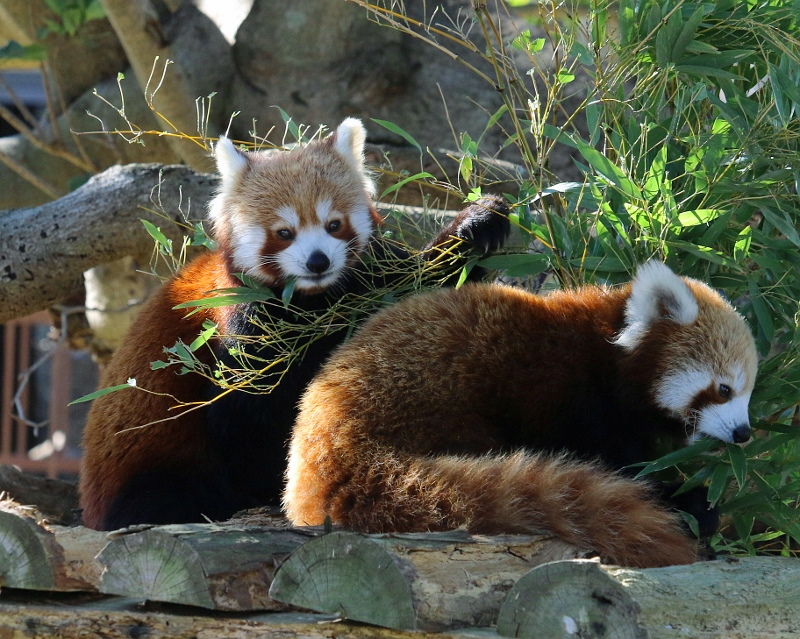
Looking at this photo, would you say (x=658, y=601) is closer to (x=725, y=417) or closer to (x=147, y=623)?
(x=725, y=417)

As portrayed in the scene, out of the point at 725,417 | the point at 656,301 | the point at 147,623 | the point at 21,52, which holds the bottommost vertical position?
the point at 147,623

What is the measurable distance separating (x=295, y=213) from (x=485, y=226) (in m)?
0.65

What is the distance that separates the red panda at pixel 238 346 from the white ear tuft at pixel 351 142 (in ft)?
0.38

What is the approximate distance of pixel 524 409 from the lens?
2553mm

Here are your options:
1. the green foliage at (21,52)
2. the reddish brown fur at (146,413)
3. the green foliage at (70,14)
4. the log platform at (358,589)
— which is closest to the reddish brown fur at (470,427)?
the log platform at (358,589)

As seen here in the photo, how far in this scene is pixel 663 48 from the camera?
2.71 m

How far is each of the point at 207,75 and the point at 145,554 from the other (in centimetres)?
465

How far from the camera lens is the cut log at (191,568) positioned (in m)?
1.91

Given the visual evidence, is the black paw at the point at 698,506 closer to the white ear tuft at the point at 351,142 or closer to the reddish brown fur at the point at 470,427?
the reddish brown fur at the point at 470,427

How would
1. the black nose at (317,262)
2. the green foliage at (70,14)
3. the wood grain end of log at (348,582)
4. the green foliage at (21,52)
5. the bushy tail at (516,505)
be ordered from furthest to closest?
the green foliage at (70,14)
the green foliage at (21,52)
the black nose at (317,262)
the bushy tail at (516,505)
the wood grain end of log at (348,582)

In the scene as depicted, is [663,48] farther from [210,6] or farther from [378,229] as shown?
[210,6]

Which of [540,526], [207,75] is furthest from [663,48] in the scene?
[207,75]

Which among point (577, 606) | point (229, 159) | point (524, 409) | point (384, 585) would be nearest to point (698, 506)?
point (524, 409)

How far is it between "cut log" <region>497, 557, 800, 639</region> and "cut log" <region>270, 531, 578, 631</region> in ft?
0.35
